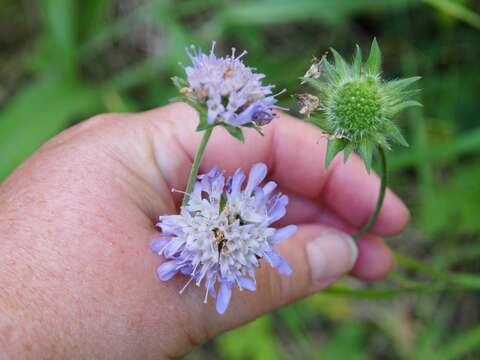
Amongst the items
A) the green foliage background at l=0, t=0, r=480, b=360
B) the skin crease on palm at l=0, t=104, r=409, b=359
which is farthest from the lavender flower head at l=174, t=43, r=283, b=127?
the green foliage background at l=0, t=0, r=480, b=360

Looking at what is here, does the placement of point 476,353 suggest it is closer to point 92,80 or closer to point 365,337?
point 365,337

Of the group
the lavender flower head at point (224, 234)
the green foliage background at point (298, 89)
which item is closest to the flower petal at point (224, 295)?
the lavender flower head at point (224, 234)

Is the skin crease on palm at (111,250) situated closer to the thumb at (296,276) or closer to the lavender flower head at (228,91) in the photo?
the thumb at (296,276)

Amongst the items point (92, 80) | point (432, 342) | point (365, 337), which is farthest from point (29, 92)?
point (432, 342)

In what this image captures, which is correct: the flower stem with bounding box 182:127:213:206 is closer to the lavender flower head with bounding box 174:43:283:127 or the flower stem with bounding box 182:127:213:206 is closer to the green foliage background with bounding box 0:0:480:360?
the lavender flower head with bounding box 174:43:283:127

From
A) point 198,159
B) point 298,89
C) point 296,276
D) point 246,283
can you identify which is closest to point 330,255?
point 296,276

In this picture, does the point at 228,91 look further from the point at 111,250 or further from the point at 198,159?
the point at 111,250

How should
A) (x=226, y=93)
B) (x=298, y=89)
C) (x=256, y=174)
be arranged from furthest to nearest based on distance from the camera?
(x=298, y=89) → (x=256, y=174) → (x=226, y=93)
